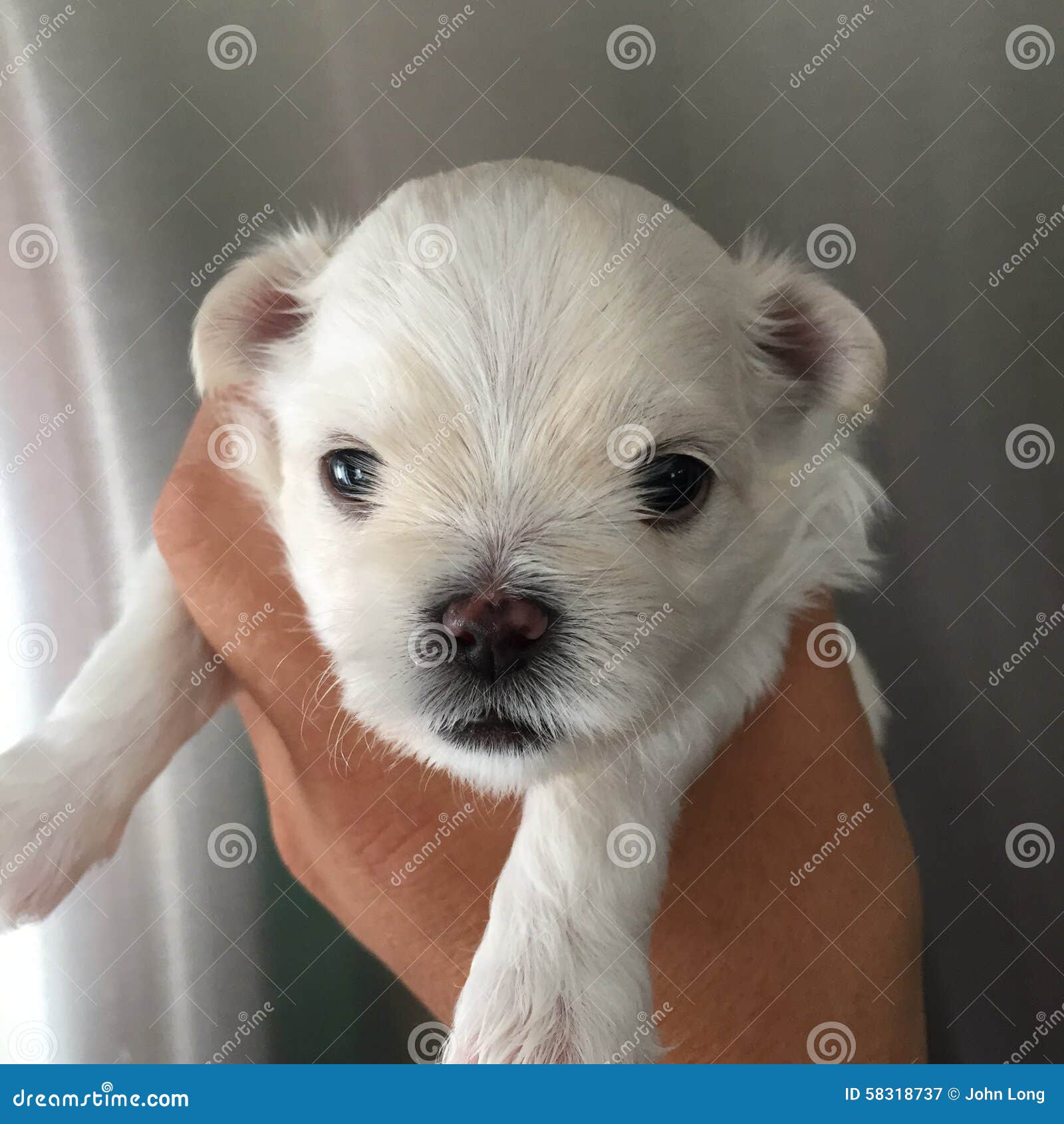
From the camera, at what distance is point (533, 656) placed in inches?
32.0

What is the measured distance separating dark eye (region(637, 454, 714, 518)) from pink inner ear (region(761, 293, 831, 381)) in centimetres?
16

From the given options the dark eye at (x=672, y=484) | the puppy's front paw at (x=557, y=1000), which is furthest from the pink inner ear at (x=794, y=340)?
the puppy's front paw at (x=557, y=1000)

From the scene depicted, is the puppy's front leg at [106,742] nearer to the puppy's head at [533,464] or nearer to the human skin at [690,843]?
the human skin at [690,843]

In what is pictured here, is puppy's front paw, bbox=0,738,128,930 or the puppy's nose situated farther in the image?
puppy's front paw, bbox=0,738,128,930

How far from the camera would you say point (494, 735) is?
2.79 feet

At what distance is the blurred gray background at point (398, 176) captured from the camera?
1002 millimetres

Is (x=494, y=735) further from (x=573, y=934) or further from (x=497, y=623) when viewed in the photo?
(x=573, y=934)

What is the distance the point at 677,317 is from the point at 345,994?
819 millimetres

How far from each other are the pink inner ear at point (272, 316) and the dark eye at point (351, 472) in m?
0.16

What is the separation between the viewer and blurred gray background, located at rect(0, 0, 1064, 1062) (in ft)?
3.29

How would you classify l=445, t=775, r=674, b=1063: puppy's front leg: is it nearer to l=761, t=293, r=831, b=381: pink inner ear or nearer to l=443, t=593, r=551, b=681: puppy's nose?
l=443, t=593, r=551, b=681: puppy's nose

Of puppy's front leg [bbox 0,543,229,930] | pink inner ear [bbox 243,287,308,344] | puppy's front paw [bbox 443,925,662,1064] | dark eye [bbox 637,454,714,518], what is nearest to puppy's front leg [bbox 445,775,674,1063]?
puppy's front paw [bbox 443,925,662,1064]
